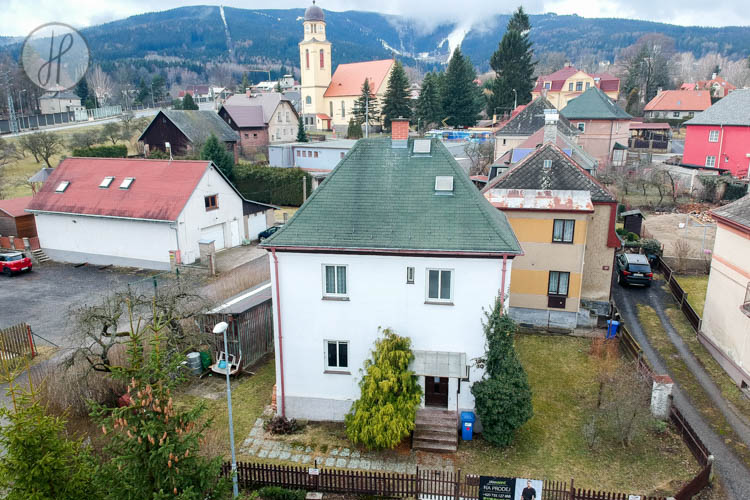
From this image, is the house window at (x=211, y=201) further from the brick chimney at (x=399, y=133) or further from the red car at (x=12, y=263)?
the brick chimney at (x=399, y=133)

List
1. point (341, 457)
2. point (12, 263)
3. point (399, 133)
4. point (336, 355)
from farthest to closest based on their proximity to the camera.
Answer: point (12, 263) < point (399, 133) < point (336, 355) < point (341, 457)

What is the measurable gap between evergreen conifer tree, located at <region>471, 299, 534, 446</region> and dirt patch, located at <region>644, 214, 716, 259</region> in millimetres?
26378

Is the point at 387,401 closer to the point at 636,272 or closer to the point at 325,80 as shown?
the point at 636,272

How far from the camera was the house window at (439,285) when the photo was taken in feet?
54.2

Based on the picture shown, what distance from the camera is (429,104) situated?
86.4 meters

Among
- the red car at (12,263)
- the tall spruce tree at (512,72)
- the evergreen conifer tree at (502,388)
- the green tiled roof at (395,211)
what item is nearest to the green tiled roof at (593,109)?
the tall spruce tree at (512,72)

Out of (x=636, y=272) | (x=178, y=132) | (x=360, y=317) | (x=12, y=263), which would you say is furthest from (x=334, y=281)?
(x=178, y=132)

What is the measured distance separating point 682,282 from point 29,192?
194ft

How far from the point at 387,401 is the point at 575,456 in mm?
6269

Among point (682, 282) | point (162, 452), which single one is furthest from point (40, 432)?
point (682, 282)

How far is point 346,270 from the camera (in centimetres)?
1691

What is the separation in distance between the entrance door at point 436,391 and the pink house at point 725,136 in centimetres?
5402

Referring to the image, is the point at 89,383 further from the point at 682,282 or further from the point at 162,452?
the point at 682,282

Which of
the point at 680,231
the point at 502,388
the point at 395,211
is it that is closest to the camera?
the point at 502,388
